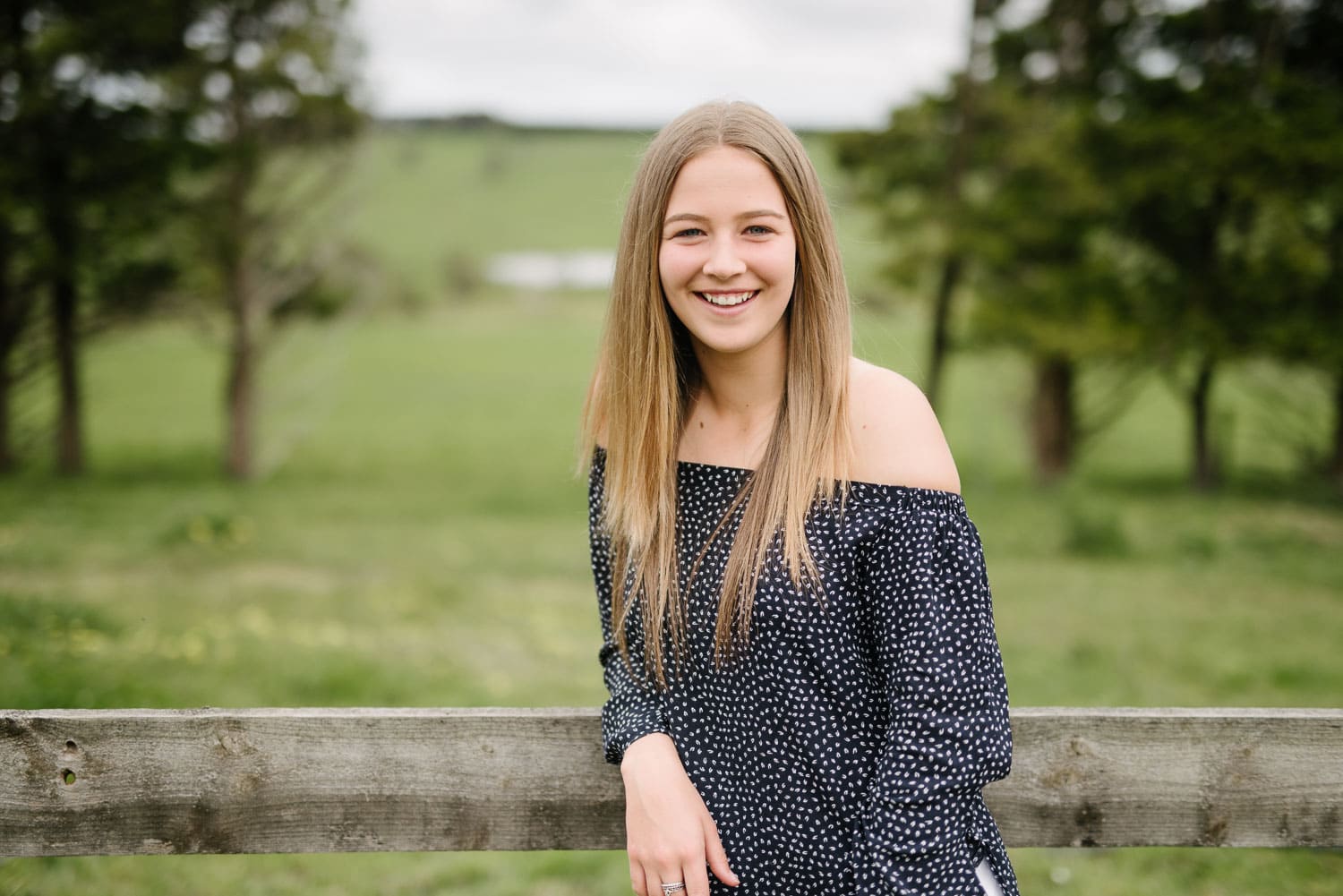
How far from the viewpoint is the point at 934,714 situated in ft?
5.02

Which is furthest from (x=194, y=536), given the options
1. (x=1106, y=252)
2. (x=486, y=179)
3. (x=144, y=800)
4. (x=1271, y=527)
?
(x=486, y=179)

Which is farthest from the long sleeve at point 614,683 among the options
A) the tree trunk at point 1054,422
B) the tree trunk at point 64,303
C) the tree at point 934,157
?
the tree trunk at point 1054,422

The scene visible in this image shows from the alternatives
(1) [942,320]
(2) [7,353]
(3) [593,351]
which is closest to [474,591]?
(3) [593,351]

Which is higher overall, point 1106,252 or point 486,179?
point 486,179

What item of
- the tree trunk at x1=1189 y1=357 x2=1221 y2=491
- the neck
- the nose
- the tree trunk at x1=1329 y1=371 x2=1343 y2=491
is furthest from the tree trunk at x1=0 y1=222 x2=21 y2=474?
the tree trunk at x1=1329 y1=371 x2=1343 y2=491

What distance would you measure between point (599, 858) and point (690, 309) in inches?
106

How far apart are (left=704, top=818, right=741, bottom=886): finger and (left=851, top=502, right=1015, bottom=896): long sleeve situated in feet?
0.69

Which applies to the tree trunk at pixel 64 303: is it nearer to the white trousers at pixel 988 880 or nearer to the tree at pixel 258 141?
the tree at pixel 258 141

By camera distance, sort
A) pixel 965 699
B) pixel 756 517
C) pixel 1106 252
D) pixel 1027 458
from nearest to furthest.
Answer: pixel 965 699
pixel 756 517
pixel 1106 252
pixel 1027 458

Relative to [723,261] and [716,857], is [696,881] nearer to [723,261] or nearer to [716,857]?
[716,857]

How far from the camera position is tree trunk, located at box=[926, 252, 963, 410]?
15.1 meters

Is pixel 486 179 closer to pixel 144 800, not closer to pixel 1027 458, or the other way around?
pixel 1027 458

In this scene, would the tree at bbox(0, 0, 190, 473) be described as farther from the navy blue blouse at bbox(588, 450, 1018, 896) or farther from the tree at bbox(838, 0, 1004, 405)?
the navy blue blouse at bbox(588, 450, 1018, 896)

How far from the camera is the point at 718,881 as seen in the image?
174cm
